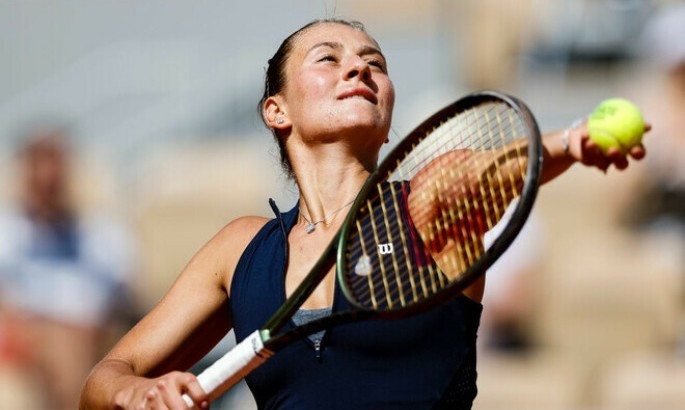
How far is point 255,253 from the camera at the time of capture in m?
3.49

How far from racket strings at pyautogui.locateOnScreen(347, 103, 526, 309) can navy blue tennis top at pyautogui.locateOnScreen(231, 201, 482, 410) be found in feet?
0.24

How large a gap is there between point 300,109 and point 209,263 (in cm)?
47

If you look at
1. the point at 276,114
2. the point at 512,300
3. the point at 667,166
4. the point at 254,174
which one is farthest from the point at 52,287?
the point at 276,114

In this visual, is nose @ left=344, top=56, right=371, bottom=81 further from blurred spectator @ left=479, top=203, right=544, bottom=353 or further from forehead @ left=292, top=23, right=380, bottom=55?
blurred spectator @ left=479, top=203, right=544, bottom=353

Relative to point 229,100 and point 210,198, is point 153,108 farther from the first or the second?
point 210,198

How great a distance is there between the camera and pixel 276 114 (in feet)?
12.6

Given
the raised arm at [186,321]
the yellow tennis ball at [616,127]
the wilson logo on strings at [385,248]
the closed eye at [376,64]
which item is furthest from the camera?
the closed eye at [376,64]

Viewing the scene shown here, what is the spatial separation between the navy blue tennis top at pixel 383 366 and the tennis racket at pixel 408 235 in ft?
0.20

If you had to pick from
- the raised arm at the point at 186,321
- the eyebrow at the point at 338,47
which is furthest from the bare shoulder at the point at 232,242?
the eyebrow at the point at 338,47

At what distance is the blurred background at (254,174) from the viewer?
7223 millimetres

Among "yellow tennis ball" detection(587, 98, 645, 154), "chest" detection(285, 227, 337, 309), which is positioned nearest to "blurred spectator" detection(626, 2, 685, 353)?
"chest" detection(285, 227, 337, 309)

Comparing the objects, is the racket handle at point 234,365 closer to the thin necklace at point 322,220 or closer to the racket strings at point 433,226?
the racket strings at point 433,226

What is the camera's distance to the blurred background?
23.7ft

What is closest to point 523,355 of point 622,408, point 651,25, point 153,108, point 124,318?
point 622,408
